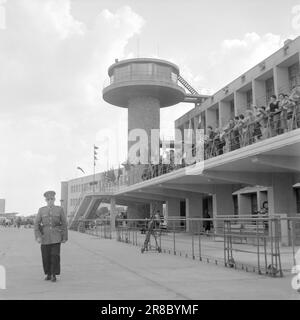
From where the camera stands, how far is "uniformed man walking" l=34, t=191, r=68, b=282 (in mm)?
9977

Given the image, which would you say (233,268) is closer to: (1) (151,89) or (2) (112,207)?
(2) (112,207)

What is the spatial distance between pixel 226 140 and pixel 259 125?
9.48 feet

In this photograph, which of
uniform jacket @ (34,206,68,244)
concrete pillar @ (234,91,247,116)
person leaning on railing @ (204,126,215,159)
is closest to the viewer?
uniform jacket @ (34,206,68,244)

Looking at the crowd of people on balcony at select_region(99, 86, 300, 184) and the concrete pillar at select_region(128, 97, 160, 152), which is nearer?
the crowd of people on balcony at select_region(99, 86, 300, 184)

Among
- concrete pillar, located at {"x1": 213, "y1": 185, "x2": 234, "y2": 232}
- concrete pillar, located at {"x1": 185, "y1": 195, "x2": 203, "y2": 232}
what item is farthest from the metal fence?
concrete pillar, located at {"x1": 185, "y1": 195, "x2": 203, "y2": 232}

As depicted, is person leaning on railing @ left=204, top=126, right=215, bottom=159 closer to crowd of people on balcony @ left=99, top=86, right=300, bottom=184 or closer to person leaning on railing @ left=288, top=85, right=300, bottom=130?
crowd of people on balcony @ left=99, top=86, right=300, bottom=184

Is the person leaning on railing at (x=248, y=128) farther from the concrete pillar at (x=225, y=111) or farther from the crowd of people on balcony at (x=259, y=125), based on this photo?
the concrete pillar at (x=225, y=111)

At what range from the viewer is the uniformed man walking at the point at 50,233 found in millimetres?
9977

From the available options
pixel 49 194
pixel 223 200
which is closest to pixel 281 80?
pixel 223 200

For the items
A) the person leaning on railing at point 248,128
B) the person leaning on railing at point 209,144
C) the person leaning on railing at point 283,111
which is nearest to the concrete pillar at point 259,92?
the person leaning on railing at point 209,144

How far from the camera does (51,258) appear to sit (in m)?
9.99

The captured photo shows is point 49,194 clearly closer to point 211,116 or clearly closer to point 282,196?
point 282,196

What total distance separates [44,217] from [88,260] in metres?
4.95
